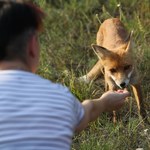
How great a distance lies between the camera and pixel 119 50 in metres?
4.88

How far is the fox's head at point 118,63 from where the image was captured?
181 inches

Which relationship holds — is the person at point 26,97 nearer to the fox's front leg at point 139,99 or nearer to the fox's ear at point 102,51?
the fox's front leg at point 139,99

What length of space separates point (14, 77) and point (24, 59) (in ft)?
0.28

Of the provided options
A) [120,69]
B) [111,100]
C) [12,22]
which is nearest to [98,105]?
[111,100]

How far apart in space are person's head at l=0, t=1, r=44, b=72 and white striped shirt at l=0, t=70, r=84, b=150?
68 millimetres

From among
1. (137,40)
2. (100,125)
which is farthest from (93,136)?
(137,40)

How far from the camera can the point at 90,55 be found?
5.80m

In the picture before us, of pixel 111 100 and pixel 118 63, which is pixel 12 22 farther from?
pixel 118 63

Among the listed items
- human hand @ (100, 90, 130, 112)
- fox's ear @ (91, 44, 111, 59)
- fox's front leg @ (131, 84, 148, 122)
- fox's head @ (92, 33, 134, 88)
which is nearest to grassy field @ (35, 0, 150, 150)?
fox's front leg @ (131, 84, 148, 122)

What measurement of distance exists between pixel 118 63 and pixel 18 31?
2.99 meters

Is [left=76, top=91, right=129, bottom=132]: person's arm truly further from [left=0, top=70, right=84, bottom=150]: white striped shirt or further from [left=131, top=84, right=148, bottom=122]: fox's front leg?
[left=131, top=84, right=148, bottom=122]: fox's front leg

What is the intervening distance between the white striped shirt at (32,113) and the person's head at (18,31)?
68 millimetres

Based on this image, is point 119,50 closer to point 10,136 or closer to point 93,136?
Answer: point 93,136

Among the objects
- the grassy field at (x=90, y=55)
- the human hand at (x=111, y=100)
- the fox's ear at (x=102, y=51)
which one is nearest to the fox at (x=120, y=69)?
the fox's ear at (x=102, y=51)
